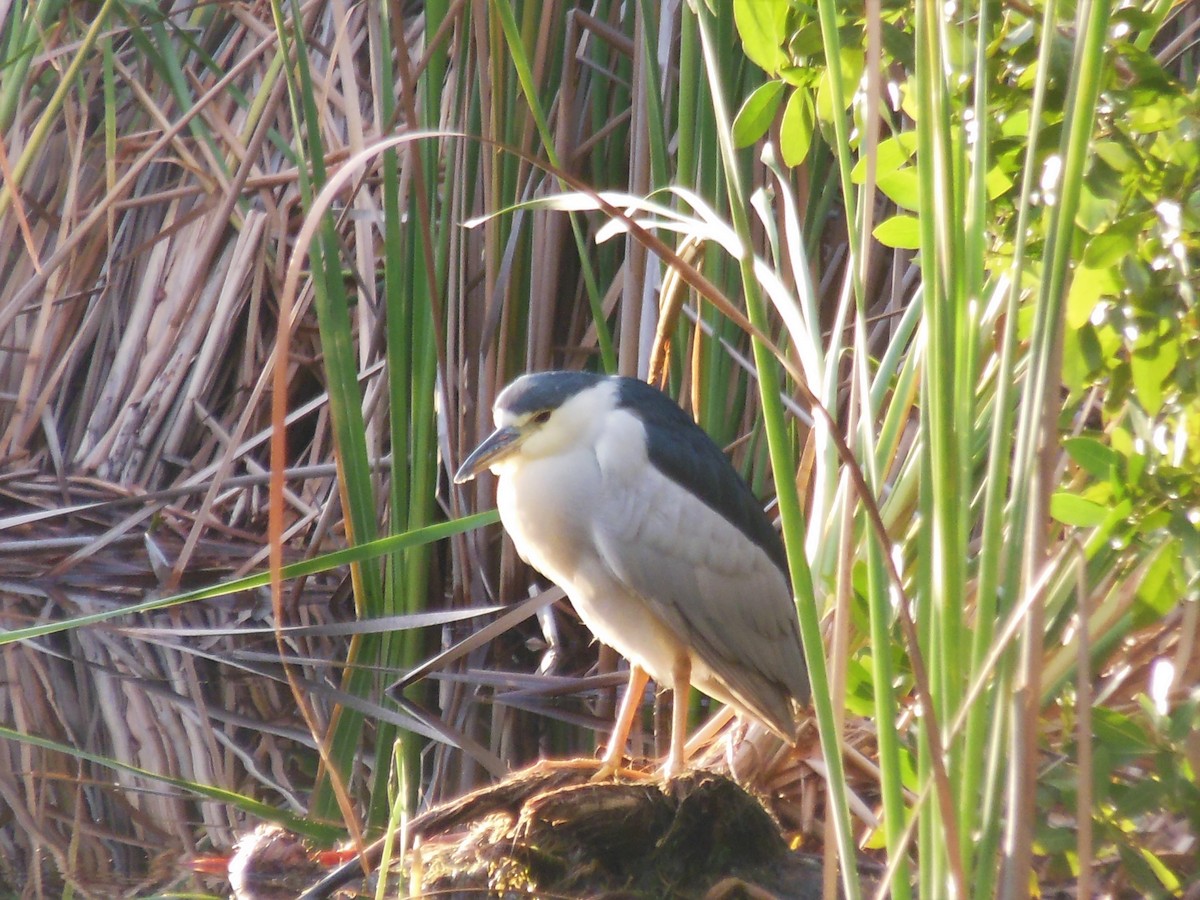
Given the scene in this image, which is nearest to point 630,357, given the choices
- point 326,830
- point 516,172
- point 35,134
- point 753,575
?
point 516,172

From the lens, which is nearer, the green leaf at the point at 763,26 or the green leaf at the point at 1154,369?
the green leaf at the point at 1154,369

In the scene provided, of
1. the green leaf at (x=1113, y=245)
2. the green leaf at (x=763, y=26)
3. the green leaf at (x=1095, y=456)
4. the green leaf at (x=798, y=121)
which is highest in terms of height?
the green leaf at (x=763, y=26)

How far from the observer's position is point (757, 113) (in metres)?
1.68

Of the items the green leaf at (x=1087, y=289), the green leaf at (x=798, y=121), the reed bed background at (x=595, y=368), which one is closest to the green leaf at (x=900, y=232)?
the reed bed background at (x=595, y=368)

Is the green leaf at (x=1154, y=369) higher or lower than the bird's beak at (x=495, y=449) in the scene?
higher

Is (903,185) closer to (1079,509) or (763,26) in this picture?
(763,26)

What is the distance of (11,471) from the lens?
510 centimetres

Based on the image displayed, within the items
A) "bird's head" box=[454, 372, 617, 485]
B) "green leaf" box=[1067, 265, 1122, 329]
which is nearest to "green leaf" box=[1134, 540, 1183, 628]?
"green leaf" box=[1067, 265, 1122, 329]

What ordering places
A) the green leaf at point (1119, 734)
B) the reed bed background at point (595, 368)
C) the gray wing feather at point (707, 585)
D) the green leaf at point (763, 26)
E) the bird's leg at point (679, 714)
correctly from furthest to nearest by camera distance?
the gray wing feather at point (707, 585) → the bird's leg at point (679, 714) → the green leaf at point (763, 26) → the green leaf at point (1119, 734) → the reed bed background at point (595, 368)

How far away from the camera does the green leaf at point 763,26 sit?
1.61m

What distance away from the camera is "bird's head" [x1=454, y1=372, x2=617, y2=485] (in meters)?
2.66

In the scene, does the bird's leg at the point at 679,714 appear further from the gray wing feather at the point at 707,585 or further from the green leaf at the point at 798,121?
the green leaf at the point at 798,121

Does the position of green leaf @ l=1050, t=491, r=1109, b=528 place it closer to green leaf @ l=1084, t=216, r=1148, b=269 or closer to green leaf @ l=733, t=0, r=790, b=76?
green leaf @ l=1084, t=216, r=1148, b=269

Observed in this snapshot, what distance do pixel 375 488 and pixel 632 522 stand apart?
165 centimetres
